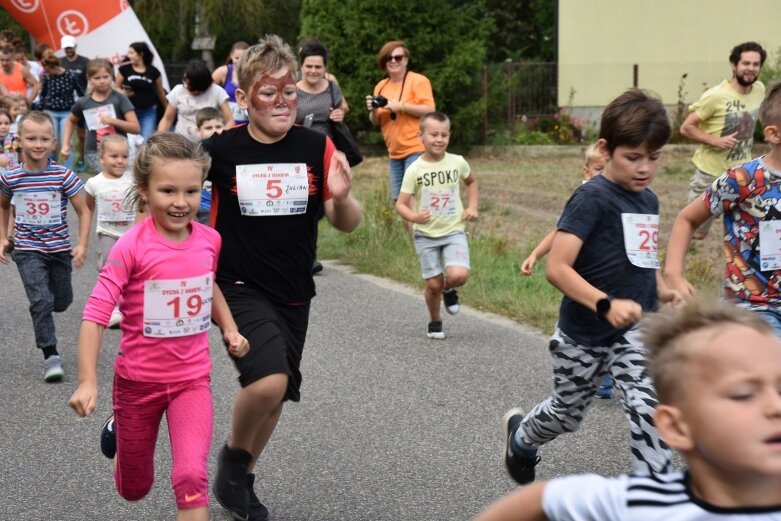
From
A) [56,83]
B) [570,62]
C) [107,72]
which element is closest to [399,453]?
[107,72]

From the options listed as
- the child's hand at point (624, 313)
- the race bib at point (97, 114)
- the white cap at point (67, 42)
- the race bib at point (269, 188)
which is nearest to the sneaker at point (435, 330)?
the race bib at point (269, 188)

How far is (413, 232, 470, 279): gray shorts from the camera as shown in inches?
337

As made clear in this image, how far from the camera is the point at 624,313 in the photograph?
4.11m

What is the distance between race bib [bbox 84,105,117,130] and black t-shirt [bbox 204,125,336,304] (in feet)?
25.2

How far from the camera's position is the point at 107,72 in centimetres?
1227

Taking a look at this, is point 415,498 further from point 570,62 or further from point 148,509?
point 570,62

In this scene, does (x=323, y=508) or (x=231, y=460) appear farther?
(x=323, y=508)

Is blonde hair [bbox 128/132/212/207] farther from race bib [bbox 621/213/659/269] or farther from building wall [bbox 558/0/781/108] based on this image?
building wall [bbox 558/0/781/108]

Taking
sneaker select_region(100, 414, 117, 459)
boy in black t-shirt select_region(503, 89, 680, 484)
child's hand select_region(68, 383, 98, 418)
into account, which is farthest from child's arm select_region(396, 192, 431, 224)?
child's hand select_region(68, 383, 98, 418)

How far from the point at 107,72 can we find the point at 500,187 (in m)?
8.03

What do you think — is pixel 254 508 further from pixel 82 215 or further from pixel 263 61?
pixel 82 215

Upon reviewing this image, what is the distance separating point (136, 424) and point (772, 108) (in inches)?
112

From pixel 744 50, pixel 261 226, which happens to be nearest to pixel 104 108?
pixel 744 50

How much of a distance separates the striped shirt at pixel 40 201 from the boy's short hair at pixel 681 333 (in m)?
5.60
